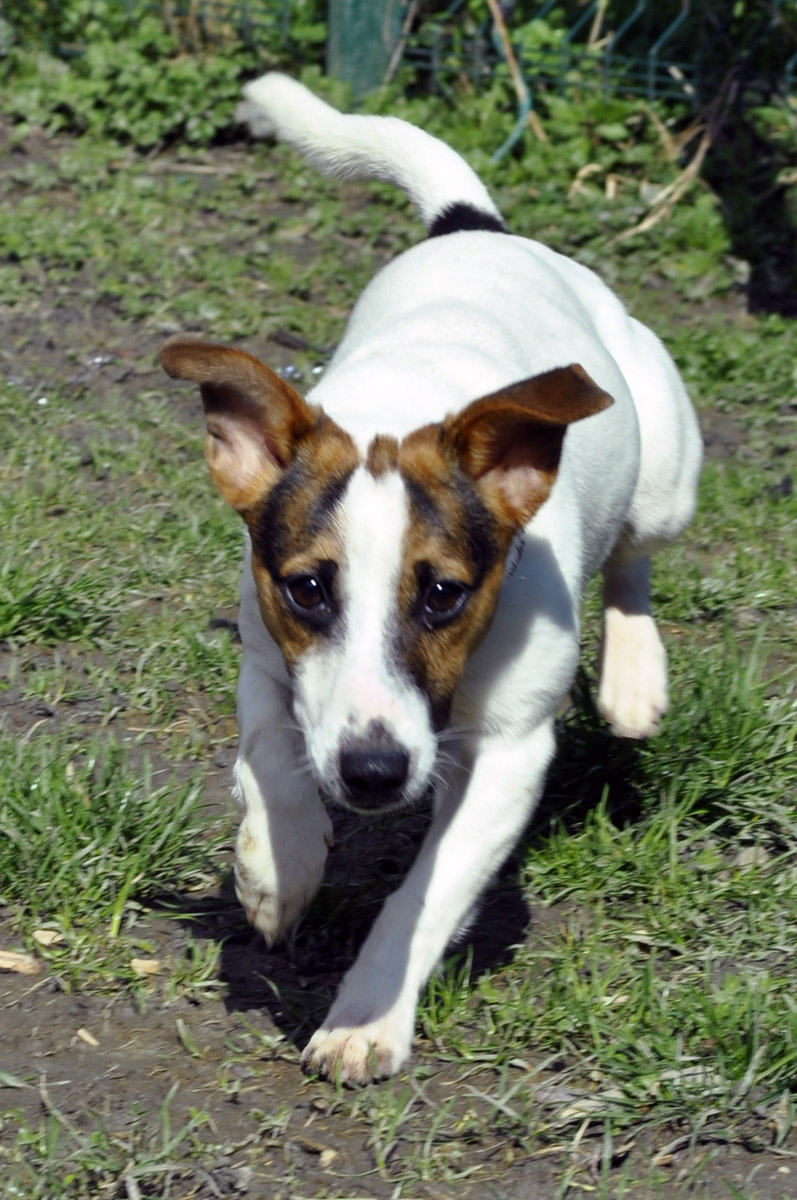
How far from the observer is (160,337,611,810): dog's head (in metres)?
2.88

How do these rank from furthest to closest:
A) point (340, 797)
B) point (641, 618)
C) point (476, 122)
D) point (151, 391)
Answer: point (476, 122)
point (151, 391)
point (641, 618)
point (340, 797)

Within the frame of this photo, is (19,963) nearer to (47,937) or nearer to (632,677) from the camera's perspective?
(47,937)

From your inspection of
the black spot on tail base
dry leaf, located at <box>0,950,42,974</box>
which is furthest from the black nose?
the black spot on tail base

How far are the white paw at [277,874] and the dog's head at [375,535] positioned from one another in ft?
1.36

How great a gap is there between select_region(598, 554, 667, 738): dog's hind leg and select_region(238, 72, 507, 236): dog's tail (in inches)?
43.8

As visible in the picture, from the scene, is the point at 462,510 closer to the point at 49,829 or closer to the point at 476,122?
the point at 49,829

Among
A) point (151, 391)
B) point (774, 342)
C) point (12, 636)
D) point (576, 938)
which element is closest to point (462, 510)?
point (576, 938)

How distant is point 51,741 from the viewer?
13.5ft

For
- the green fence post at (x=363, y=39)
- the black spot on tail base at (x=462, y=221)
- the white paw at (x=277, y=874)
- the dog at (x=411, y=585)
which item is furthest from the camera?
Result: the green fence post at (x=363, y=39)

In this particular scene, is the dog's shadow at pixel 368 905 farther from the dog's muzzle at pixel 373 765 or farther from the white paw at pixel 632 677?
the dog's muzzle at pixel 373 765

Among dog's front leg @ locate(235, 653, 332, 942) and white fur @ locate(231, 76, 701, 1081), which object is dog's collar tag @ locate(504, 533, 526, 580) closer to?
white fur @ locate(231, 76, 701, 1081)

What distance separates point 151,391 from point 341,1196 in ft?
13.9

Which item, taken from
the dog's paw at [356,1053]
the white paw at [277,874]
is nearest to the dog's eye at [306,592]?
the white paw at [277,874]

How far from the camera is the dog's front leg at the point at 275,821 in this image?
3.38 meters
